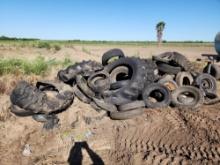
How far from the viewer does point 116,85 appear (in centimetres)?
779

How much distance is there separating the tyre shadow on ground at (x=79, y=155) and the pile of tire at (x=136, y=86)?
1510 mm

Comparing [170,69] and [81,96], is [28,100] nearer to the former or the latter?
[81,96]

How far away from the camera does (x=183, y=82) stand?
9.31 metres

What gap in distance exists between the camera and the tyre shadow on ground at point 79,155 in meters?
4.86

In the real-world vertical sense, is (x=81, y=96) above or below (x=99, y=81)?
below

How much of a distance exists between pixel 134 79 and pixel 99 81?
1104mm

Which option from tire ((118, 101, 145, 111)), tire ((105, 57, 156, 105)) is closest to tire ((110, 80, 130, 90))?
tire ((105, 57, 156, 105))

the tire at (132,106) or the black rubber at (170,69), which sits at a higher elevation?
the black rubber at (170,69)

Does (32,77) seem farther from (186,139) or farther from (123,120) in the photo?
(186,139)

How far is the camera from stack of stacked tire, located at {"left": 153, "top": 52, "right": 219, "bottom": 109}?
776 centimetres

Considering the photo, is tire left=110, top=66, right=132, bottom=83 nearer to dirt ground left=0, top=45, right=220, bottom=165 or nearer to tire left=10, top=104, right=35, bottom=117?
dirt ground left=0, top=45, right=220, bottom=165

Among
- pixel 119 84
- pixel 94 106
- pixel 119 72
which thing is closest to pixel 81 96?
pixel 94 106

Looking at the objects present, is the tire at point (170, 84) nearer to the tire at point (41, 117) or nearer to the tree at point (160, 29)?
the tire at point (41, 117)

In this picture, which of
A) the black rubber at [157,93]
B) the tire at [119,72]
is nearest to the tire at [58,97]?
the tire at [119,72]
